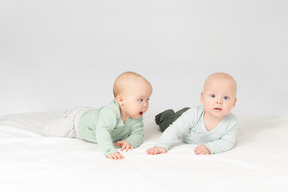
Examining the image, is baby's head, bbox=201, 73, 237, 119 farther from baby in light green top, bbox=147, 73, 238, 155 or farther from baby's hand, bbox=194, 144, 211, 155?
baby's hand, bbox=194, 144, 211, 155

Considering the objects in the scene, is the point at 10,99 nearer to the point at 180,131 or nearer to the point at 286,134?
the point at 180,131

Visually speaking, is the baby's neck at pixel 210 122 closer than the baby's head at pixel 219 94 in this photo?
No

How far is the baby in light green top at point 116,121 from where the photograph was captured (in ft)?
12.0

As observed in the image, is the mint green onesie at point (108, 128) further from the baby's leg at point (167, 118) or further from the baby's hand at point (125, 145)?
the baby's leg at point (167, 118)

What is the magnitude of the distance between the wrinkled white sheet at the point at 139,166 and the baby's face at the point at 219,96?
0.34m

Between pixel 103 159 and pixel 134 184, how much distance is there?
518 millimetres

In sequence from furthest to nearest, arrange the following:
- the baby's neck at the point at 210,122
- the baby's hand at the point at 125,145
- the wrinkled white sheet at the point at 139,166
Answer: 1. the baby's neck at the point at 210,122
2. the baby's hand at the point at 125,145
3. the wrinkled white sheet at the point at 139,166

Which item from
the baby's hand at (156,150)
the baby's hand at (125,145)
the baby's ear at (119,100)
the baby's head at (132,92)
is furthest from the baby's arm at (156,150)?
the baby's ear at (119,100)

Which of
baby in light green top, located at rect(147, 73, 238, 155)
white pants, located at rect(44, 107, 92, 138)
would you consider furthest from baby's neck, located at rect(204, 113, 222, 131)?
white pants, located at rect(44, 107, 92, 138)

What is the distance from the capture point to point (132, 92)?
366 cm

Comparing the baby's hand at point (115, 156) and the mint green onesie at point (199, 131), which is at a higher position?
the mint green onesie at point (199, 131)

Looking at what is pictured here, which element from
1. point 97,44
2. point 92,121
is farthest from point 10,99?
point 92,121

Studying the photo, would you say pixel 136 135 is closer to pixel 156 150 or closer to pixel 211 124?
pixel 156 150

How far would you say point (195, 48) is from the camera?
21.7 feet
